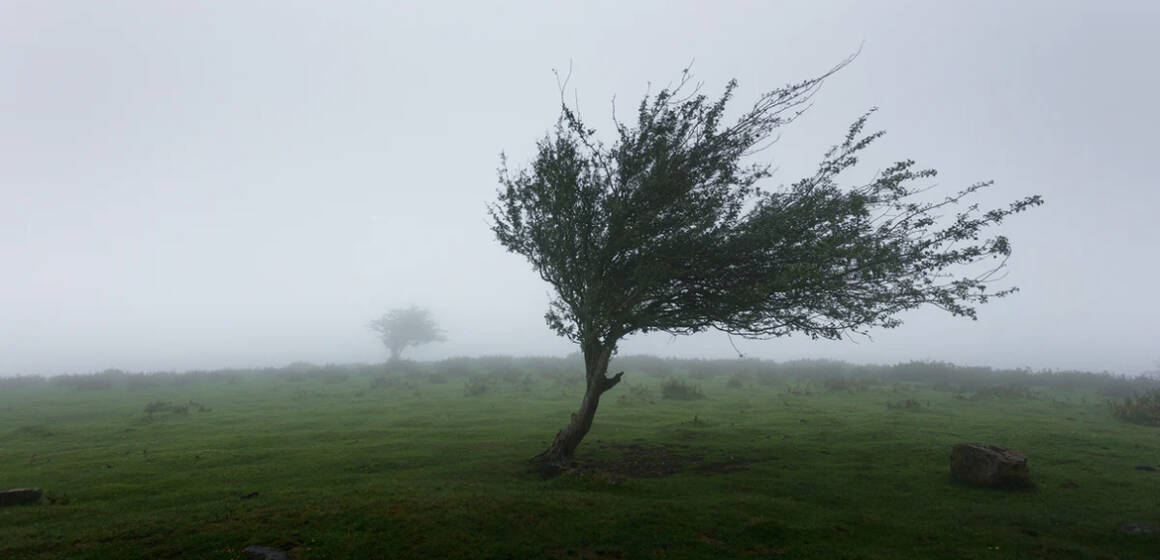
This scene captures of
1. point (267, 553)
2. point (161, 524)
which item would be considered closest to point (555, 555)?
point (267, 553)

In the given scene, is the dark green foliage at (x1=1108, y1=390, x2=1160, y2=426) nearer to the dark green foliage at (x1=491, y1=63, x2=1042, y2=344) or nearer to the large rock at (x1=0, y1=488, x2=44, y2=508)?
the dark green foliage at (x1=491, y1=63, x2=1042, y2=344)

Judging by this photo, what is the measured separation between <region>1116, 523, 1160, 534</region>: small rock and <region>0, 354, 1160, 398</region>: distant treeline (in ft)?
118

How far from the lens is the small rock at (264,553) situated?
33.5ft

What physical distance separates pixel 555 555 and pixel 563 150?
12.6 metres

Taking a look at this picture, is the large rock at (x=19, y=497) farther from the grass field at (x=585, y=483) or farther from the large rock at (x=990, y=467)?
the large rock at (x=990, y=467)

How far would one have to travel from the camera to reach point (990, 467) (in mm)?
15031

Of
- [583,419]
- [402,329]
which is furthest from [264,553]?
[402,329]

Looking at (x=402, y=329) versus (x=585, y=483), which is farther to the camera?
(x=402, y=329)

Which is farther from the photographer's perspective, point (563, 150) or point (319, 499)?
point (563, 150)

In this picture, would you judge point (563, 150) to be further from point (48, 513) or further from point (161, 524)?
point (48, 513)

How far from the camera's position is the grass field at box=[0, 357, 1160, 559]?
11133 mm

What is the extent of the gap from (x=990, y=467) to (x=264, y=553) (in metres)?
18.0

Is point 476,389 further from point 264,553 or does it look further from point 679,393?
point 264,553

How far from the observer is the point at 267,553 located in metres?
10.4
